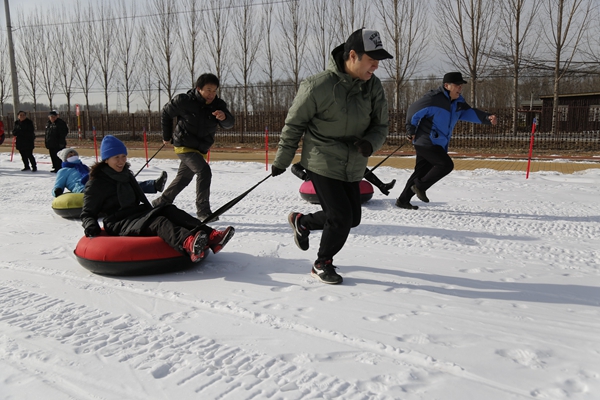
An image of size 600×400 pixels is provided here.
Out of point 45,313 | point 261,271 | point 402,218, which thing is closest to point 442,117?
point 402,218

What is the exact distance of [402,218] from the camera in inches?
252

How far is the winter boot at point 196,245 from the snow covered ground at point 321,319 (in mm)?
245

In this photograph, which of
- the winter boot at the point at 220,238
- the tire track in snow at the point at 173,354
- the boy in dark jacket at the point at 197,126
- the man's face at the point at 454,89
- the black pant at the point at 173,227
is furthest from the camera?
the man's face at the point at 454,89

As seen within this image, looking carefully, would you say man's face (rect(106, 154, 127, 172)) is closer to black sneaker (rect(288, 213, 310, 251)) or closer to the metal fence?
black sneaker (rect(288, 213, 310, 251))

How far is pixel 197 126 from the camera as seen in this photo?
6047 mm

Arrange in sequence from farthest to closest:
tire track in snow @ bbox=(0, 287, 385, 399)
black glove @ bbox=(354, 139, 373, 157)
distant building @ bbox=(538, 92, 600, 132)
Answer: distant building @ bbox=(538, 92, 600, 132), black glove @ bbox=(354, 139, 373, 157), tire track in snow @ bbox=(0, 287, 385, 399)

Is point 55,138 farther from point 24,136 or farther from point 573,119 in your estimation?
point 573,119

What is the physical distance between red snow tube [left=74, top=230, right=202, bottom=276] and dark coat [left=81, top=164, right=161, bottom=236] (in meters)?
0.20

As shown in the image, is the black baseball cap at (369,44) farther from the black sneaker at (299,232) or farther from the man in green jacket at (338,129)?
the black sneaker at (299,232)

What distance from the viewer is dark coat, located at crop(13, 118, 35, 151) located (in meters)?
12.6

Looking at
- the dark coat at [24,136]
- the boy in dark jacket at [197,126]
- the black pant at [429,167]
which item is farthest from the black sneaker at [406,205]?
the dark coat at [24,136]

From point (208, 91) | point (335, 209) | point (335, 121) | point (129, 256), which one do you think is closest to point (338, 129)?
point (335, 121)

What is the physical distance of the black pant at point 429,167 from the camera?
6.45 meters

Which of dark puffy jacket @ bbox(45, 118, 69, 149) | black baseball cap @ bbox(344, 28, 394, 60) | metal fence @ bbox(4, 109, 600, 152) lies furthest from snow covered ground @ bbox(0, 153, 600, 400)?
metal fence @ bbox(4, 109, 600, 152)
